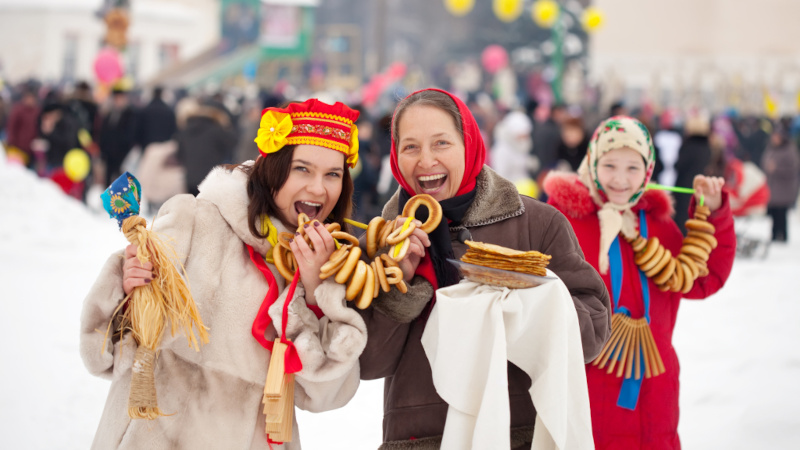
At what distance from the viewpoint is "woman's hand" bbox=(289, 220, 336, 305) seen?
5.99 ft

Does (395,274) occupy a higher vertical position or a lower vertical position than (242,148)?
lower

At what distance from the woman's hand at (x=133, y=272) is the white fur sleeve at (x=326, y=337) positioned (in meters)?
0.33

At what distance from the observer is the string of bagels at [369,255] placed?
181cm

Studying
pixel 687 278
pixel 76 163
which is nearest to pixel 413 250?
pixel 687 278

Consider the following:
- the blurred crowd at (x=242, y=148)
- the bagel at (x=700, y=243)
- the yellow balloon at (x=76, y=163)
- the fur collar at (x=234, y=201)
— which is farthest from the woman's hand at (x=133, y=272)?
the yellow balloon at (x=76, y=163)

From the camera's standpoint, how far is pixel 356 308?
6.37 ft

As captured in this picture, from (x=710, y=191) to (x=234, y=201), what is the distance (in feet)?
6.23

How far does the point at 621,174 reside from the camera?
2.71 m

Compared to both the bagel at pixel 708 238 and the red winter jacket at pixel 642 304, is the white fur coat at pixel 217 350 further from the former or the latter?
the bagel at pixel 708 238

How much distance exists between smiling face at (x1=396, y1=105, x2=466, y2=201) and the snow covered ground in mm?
2170

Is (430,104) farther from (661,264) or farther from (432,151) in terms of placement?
(661,264)

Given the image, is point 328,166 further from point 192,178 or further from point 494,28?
point 494,28

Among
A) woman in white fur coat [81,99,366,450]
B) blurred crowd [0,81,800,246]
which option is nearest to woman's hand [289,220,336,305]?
woman in white fur coat [81,99,366,450]

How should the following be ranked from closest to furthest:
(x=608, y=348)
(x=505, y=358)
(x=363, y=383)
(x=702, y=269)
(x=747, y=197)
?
(x=505, y=358) < (x=608, y=348) < (x=702, y=269) < (x=363, y=383) < (x=747, y=197)
